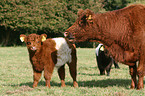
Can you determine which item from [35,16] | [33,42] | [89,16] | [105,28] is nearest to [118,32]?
[105,28]

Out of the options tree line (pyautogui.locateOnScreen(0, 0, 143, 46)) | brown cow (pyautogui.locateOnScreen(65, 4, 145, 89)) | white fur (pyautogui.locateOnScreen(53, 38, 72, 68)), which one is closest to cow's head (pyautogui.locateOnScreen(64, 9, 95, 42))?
brown cow (pyautogui.locateOnScreen(65, 4, 145, 89))

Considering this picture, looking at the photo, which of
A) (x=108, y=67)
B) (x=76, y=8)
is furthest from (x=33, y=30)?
(x=108, y=67)

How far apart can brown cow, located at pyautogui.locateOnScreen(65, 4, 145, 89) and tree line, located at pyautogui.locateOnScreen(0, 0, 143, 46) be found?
25478 mm

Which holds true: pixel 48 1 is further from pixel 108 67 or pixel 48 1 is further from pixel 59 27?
pixel 108 67

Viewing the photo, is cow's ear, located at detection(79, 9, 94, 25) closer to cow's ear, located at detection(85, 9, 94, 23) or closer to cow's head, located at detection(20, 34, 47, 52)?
cow's ear, located at detection(85, 9, 94, 23)

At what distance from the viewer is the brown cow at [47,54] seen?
6.09 m

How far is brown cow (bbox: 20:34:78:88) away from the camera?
609 centimetres

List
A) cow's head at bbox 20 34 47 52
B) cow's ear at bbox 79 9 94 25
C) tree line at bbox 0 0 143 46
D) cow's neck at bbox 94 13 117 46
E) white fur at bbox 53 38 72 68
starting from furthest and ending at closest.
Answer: tree line at bbox 0 0 143 46
white fur at bbox 53 38 72 68
cow's head at bbox 20 34 47 52
cow's neck at bbox 94 13 117 46
cow's ear at bbox 79 9 94 25

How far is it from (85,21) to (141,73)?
183 centimetres

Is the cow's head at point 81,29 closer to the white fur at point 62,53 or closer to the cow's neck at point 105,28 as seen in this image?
the cow's neck at point 105,28

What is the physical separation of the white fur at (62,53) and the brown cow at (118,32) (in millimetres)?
964

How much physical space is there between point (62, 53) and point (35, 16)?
85.2ft

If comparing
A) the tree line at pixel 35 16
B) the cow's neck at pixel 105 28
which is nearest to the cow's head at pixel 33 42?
the cow's neck at pixel 105 28

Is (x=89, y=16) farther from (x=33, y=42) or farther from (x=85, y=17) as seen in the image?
(x=33, y=42)
